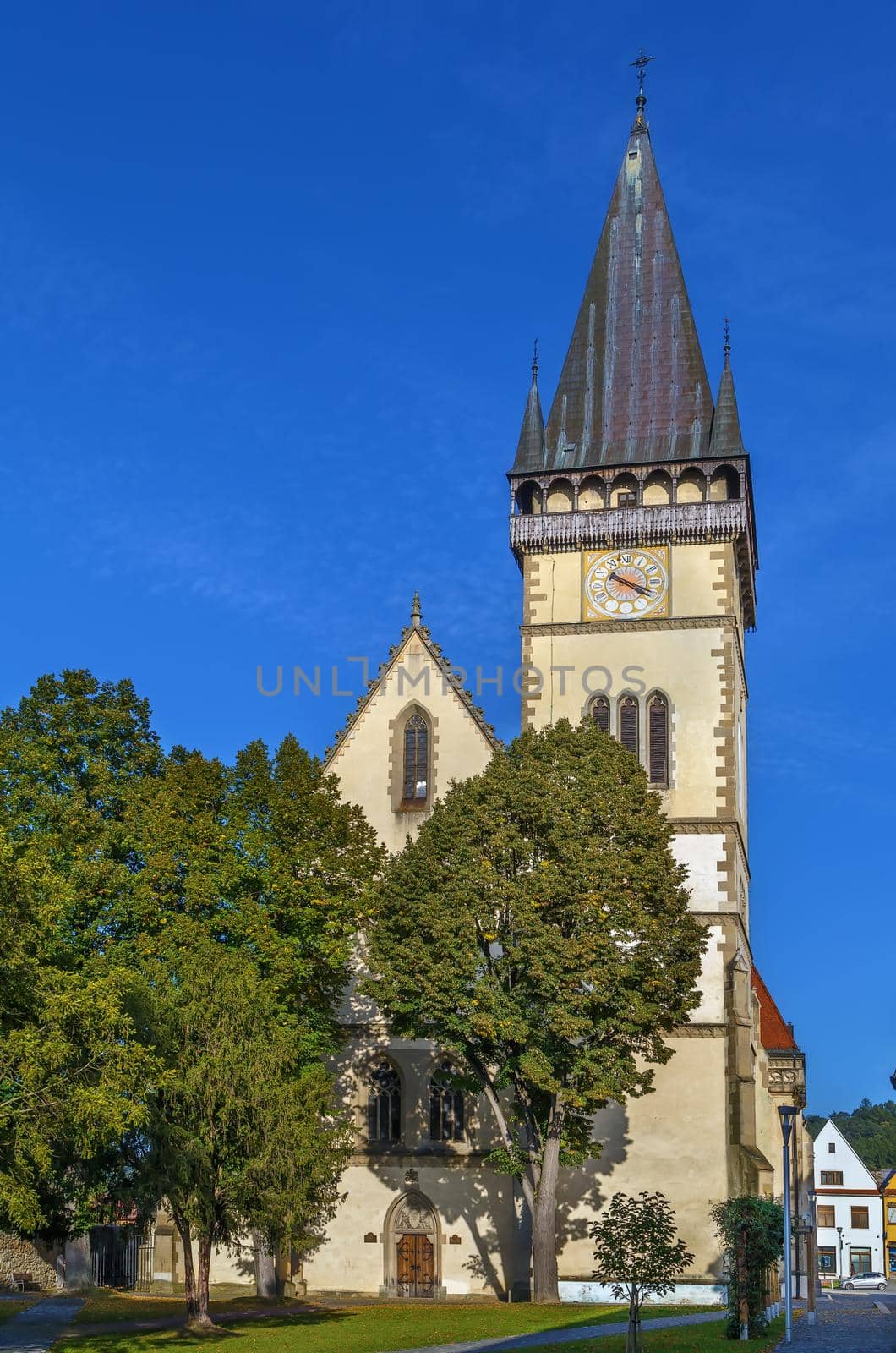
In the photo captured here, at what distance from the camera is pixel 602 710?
48094 millimetres

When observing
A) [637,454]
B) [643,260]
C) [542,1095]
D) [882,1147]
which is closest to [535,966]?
[542,1095]

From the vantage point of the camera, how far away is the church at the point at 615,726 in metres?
43.1

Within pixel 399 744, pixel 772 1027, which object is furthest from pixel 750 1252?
pixel 772 1027

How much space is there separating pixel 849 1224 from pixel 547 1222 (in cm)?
9060

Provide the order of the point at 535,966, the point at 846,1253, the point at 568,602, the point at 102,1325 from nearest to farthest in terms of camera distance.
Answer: the point at 102,1325 → the point at 535,966 → the point at 568,602 → the point at 846,1253

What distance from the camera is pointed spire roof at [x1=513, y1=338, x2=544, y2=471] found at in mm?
50938

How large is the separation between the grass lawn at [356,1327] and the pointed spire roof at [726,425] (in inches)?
960

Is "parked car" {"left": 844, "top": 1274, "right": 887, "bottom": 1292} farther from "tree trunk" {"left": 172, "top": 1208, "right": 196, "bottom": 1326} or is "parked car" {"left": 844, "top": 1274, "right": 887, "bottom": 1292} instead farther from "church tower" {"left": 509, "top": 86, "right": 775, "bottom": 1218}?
"tree trunk" {"left": 172, "top": 1208, "right": 196, "bottom": 1326}

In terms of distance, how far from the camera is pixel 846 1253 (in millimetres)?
119000

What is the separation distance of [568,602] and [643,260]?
13.0 meters

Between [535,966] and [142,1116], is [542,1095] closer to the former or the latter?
[535,966]

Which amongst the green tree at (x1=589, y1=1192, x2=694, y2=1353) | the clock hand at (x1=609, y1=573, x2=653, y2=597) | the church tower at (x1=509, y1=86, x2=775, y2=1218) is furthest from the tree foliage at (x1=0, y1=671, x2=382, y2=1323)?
the clock hand at (x1=609, y1=573, x2=653, y2=597)

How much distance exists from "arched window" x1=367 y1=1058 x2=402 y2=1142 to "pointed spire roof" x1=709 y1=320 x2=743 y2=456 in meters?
20.6

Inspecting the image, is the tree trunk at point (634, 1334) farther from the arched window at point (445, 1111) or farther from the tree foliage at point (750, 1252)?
the arched window at point (445, 1111)
